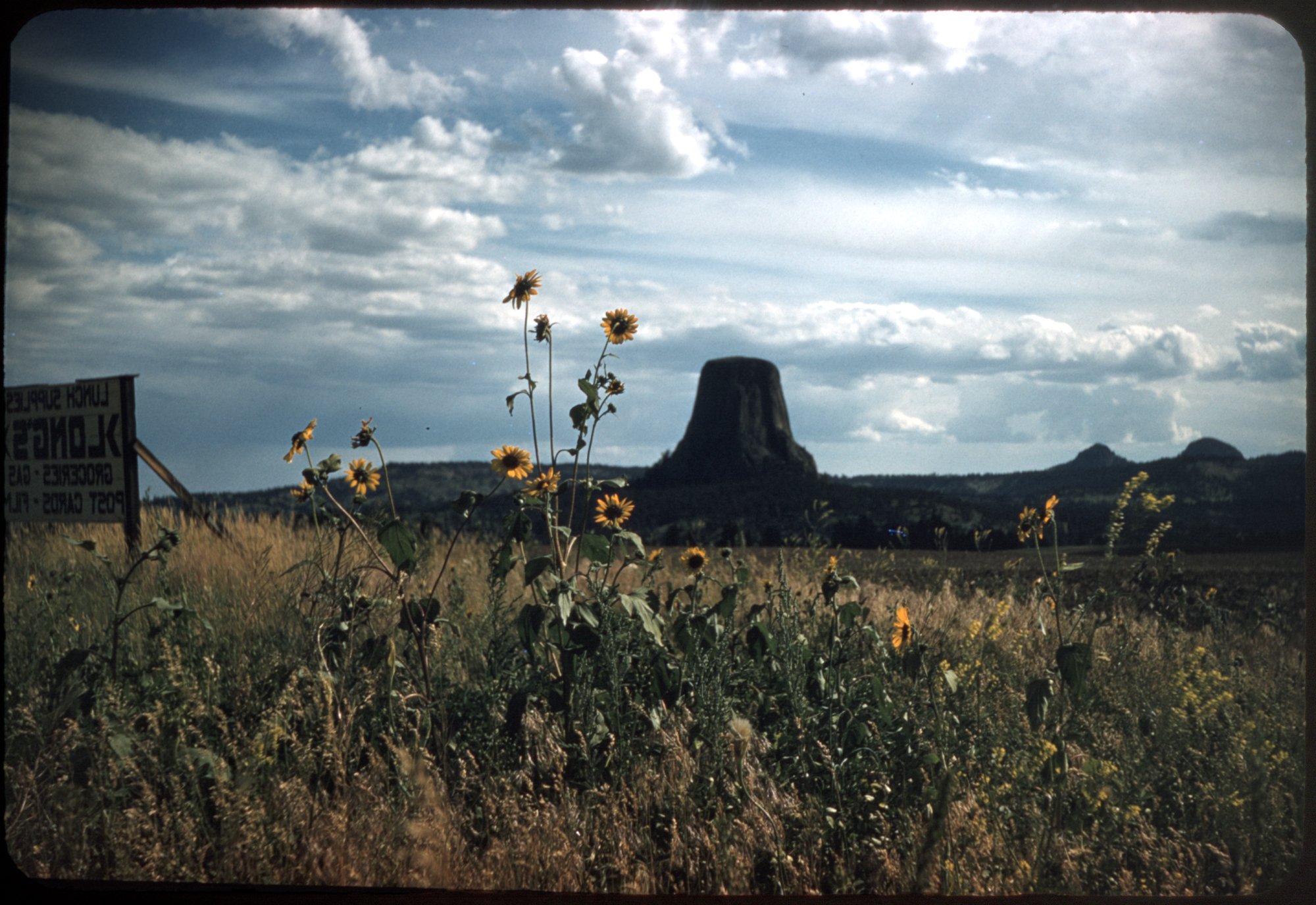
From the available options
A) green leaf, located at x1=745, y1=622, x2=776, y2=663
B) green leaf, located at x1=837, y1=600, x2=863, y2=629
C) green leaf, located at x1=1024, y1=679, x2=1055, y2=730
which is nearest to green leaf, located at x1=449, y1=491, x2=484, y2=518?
green leaf, located at x1=745, y1=622, x2=776, y2=663

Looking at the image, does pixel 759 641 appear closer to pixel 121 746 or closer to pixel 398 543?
pixel 398 543

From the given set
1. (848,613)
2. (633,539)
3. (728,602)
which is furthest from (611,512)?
(848,613)

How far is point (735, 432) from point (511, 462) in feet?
72.0

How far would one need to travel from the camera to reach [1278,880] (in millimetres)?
2400

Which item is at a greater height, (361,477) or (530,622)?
(361,477)

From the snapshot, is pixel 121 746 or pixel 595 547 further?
pixel 595 547

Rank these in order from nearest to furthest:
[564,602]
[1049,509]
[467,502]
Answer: [564,602] < [467,502] < [1049,509]

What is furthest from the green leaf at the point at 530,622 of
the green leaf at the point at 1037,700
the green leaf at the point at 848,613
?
the green leaf at the point at 1037,700

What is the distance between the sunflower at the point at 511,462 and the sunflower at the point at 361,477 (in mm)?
548

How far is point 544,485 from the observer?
304 centimetres

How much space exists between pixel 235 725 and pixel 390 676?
697mm

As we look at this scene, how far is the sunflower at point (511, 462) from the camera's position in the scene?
10.1 feet

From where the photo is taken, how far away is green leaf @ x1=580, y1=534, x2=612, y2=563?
294 cm

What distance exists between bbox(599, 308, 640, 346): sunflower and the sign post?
5.41m
